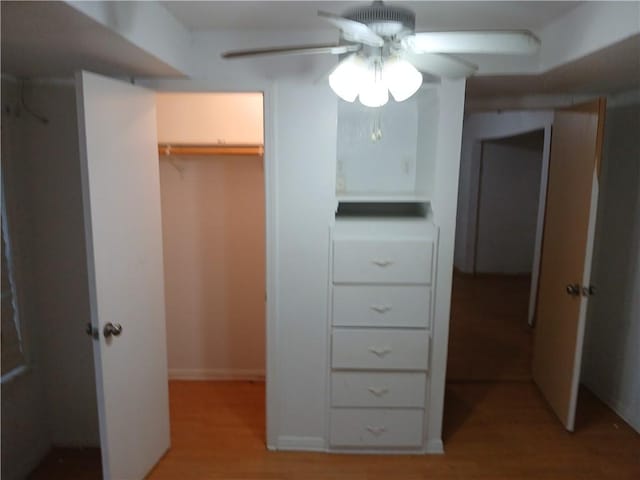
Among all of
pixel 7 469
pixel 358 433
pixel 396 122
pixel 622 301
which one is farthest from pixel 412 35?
pixel 7 469

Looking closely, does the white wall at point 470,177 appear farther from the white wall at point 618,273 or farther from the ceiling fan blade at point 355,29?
the ceiling fan blade at point 355,29

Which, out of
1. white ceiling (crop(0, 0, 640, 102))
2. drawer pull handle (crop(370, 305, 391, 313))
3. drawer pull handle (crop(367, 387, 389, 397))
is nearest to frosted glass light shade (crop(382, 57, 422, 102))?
white ceiling (crop(0, 0, 640, 102))

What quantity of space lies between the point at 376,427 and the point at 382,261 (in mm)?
930

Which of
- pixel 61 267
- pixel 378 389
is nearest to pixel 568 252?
pixel 378 389

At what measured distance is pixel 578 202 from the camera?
2.52 m

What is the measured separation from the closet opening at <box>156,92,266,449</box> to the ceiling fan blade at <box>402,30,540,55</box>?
1.62m

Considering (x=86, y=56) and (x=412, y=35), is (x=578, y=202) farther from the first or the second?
(x=86, y=56)

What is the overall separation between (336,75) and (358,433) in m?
1.87

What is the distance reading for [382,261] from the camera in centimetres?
219

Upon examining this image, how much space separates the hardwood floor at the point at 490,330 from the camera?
342 cm

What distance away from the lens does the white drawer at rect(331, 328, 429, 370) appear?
2273 millimetres

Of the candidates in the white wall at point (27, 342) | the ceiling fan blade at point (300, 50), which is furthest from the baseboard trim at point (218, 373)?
the ceiling fan blade at point (300, 50)

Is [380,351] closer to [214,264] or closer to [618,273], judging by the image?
[214,264]

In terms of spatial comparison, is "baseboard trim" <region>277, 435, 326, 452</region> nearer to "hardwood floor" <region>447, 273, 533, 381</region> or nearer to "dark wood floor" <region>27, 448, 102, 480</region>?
"dark wood floor" <region>27, 448, 102, 480</region>
